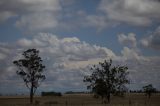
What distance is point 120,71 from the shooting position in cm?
6512

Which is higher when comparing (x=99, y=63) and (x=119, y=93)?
(x=99, y=63)

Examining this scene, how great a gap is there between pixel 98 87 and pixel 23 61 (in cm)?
2290

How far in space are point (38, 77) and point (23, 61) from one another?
5011 millimetres

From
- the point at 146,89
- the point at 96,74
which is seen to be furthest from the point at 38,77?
the point at 146,89

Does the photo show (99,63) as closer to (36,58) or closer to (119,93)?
(119,93)

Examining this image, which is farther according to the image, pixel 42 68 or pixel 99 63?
pixel 42 68

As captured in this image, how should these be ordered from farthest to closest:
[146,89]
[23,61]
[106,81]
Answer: [146,89] → [23,61] → [106,81]

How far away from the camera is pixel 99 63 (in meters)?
65.2

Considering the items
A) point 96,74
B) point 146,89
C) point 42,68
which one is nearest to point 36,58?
point 42,68

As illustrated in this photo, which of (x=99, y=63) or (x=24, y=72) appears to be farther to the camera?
(x=24, y=72)

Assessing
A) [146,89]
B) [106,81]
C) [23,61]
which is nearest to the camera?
[106,81]

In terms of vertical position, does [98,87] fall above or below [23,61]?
below

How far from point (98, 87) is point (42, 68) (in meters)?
20.5

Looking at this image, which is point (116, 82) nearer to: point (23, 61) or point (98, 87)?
point (98, 87)
